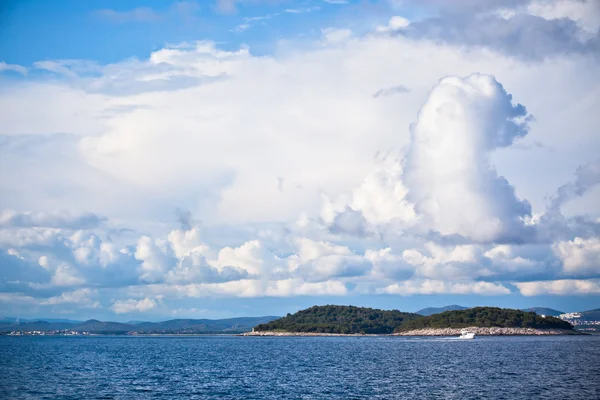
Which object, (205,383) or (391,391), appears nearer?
(391,391)

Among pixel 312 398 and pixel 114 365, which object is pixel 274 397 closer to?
pixel 312 398

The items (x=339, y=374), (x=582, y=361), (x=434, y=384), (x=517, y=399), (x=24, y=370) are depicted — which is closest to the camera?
(x=517, y=399)

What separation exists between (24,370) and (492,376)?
261 ft

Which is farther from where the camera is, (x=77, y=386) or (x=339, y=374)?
(x=339, y=374)

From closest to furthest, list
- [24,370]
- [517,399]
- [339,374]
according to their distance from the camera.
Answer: [517,399] → [339,374] → [24,370]

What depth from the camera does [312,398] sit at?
231 ft

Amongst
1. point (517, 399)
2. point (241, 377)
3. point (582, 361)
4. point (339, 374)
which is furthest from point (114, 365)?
point (582, 361)

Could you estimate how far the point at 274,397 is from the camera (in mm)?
72250

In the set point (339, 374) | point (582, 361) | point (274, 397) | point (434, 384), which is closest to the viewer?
point (274, 397)

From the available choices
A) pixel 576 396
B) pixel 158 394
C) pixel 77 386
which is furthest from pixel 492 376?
pixel 77 386

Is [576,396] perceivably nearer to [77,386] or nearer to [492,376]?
[492,376]

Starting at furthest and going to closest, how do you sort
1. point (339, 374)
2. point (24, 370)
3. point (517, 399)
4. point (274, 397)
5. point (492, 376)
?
1. point (24, 370)
2. point (339, 374)
3. point (492, 376)
4. point (274, 397)
5. point (517, 399)

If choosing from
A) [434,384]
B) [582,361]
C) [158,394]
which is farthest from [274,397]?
[582,361]

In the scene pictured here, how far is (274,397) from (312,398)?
187 inches
